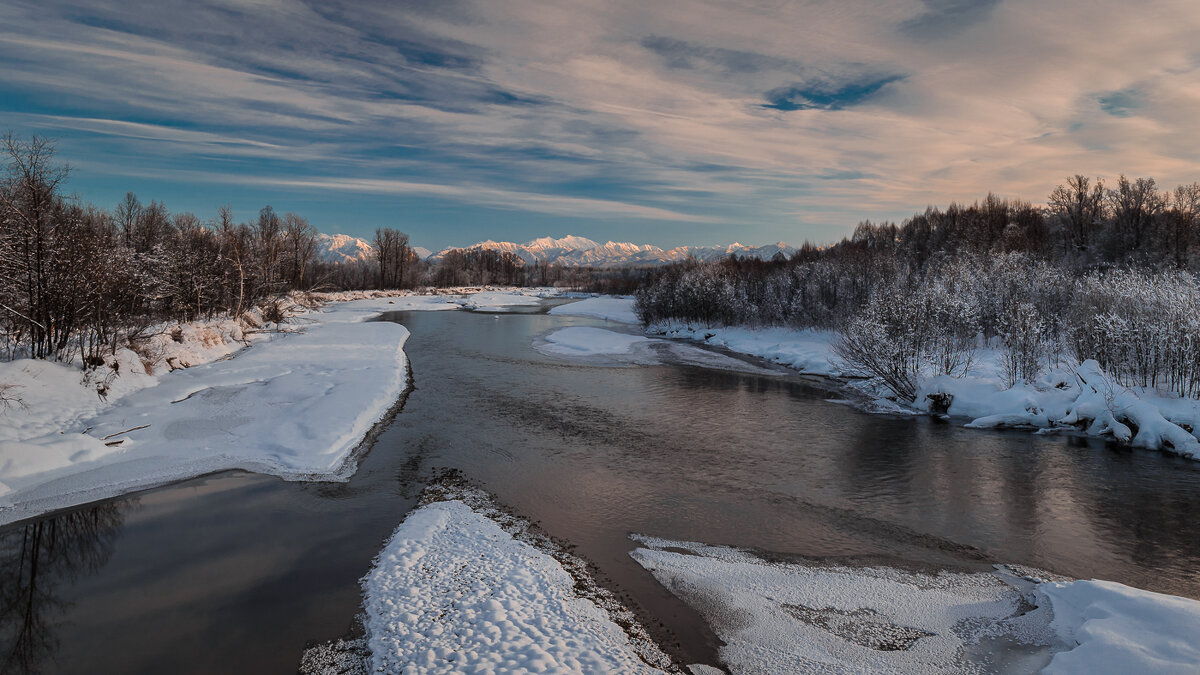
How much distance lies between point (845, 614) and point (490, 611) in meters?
4.51

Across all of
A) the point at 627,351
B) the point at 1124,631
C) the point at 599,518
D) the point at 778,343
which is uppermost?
the point at 778,343

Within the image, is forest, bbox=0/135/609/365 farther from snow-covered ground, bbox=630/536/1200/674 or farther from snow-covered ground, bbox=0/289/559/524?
snow-covered ground, bbox=630/536/1200/674

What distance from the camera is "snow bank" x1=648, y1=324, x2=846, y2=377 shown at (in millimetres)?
29250

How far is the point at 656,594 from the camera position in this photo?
25.6ft

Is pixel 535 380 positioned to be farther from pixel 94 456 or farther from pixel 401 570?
pixel 401 570

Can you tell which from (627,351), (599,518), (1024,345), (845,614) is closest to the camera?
(845,614)

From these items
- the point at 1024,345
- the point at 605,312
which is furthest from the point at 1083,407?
the point at 605,312

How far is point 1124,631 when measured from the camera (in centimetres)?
612

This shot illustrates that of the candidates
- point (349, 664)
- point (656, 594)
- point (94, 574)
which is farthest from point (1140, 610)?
point (94, 574)

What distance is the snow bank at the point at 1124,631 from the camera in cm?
558

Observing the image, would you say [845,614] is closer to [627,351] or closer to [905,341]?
[905,341]

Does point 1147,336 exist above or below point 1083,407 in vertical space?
above

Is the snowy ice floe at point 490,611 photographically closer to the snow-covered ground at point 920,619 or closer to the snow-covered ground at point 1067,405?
the snow-covered ground at point 920,619

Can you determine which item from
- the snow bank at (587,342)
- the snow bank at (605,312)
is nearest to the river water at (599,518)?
the snow bank at (587,342)
